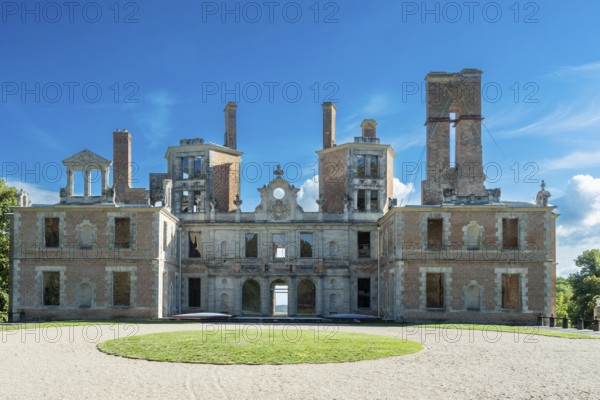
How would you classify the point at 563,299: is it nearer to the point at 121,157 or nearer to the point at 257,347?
the point at 121,157

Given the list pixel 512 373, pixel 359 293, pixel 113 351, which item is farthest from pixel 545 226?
pixel 113 351

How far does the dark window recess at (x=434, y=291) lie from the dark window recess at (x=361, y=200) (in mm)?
8855

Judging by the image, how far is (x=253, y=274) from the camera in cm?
4378

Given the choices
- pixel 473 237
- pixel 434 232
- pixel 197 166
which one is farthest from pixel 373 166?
pixel 197 166

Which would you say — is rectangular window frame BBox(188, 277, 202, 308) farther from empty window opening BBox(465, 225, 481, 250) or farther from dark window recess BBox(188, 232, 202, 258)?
empty window opening BBox(465, 225, 481, 250)

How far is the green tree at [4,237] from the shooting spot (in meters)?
43.7

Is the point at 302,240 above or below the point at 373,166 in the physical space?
below

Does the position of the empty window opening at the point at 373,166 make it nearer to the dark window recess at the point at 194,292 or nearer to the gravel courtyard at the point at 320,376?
the dark window recess at the point at 194,292

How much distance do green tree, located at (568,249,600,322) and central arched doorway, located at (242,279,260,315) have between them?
2667cm

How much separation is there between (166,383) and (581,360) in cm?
1177

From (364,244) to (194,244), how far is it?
1194 cm

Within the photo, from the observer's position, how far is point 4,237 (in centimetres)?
4400

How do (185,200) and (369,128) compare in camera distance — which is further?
(369,128)

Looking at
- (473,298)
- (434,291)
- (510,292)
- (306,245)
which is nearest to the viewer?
(473,298)
